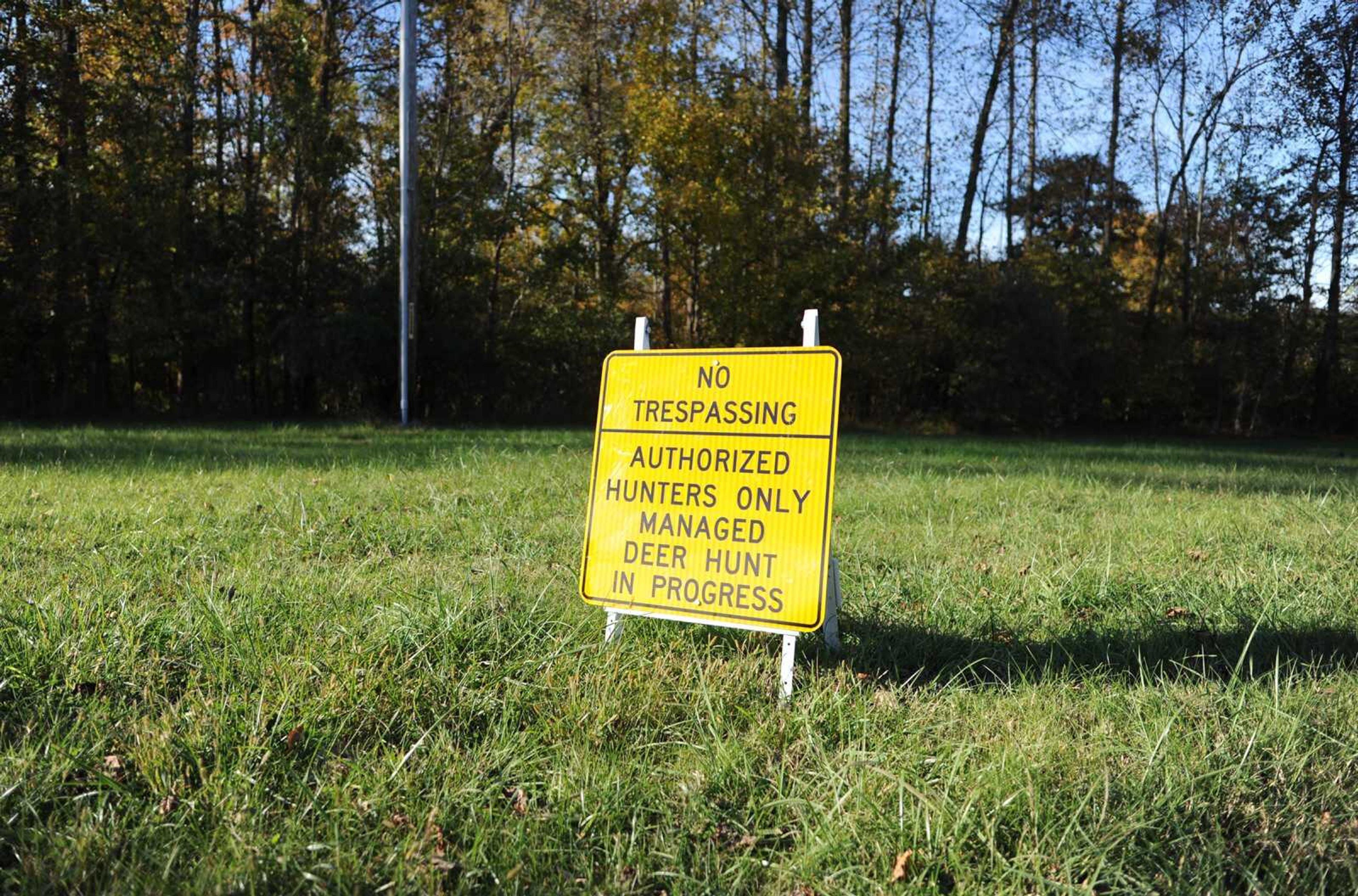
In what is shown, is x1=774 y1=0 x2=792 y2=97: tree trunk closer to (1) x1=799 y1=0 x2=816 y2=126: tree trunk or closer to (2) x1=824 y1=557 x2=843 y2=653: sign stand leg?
(1) x1=799 y1=0 x2=816 y2=126: tree trunk

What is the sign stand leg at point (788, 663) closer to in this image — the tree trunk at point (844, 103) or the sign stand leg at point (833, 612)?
the sign stand leg at point (833, 612)

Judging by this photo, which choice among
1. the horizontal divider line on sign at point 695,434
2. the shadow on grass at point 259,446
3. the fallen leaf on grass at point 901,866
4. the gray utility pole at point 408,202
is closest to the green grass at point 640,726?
the fallen leaf on grass at point 901,866

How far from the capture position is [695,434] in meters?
3.31

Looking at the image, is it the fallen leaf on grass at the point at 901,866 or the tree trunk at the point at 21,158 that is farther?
the tree trunk at the point at 21,158

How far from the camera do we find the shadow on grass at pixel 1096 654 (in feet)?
10.2

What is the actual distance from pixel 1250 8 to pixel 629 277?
1769 centimetres

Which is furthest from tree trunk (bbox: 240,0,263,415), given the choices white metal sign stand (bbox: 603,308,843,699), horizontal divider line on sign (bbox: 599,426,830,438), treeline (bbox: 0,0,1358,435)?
white metal sign stand (bbox: 603,308,843,699)

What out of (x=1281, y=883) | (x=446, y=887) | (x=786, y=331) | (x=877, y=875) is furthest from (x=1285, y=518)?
(x=786, y=331)

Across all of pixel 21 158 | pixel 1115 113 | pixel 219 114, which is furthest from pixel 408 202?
pixel 1115 113

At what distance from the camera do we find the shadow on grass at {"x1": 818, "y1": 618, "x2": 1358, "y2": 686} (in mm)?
3123

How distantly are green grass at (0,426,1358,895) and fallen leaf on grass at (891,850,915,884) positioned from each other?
0.05 feet

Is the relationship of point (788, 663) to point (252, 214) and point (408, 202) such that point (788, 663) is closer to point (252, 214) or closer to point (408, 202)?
point (408, 202)

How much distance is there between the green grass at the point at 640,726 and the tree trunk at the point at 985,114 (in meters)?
21.5

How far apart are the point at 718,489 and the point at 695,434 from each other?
0.73 ft
